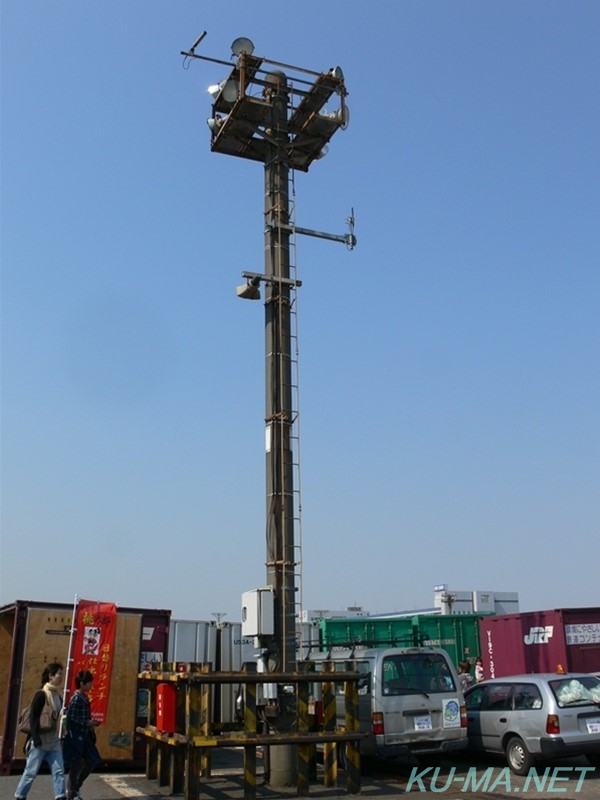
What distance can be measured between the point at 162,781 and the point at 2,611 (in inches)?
182

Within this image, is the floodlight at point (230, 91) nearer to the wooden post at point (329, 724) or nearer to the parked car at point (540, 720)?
the wooden post at point (329, 724)

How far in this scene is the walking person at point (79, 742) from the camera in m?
10.3

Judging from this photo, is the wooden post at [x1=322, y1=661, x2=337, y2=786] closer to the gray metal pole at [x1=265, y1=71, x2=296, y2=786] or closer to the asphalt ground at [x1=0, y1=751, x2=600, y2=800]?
the asphalt ground at [x1=0, y1=751, x2=600, y2=800]

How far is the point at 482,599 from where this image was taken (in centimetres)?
3192

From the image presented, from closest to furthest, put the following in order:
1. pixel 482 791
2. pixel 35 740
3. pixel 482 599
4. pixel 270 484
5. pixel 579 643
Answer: pixel 35 740
pixel 482 791
pixel 270 484
pixel 579 643
pixel 482 599

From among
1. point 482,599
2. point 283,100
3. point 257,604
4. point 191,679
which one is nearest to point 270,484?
point 257,604

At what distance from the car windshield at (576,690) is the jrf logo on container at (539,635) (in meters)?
5.25

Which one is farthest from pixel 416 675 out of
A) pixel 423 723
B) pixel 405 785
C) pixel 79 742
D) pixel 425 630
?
pixel 425 630

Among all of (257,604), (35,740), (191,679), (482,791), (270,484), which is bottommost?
(482,791)

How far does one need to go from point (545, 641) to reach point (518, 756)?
19.3 ft

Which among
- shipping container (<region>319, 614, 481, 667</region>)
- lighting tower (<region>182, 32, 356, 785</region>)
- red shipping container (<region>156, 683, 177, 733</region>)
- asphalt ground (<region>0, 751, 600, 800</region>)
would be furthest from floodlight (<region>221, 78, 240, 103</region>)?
shipping container (<region>319, 614, 481, 667</region>)

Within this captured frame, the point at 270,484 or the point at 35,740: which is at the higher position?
the point at 270,484

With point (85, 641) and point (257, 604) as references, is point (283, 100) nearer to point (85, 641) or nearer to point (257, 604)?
point (257, 604)
